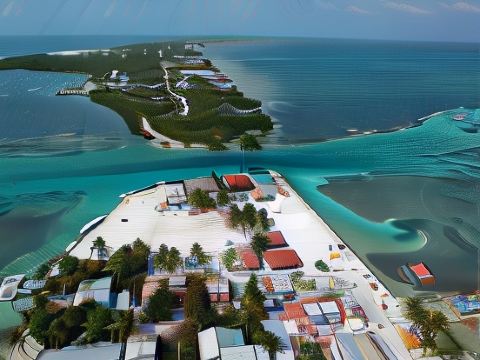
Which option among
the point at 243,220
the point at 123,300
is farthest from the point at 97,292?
the point at 243,220

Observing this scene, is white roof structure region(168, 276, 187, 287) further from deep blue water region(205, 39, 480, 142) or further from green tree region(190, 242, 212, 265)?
deep blue water region(205, 39, 480, 142)

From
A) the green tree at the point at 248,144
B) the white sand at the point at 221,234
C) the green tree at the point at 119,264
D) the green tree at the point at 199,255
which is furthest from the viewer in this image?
the green tree at the point at 248,144

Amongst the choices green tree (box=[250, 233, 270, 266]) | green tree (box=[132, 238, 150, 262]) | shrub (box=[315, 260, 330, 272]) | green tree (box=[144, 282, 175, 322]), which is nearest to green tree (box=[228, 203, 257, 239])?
green tree (box=[250, 233, 270, 266])

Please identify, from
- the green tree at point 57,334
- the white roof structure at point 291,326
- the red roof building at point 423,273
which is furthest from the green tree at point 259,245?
the green tree at point 57,334

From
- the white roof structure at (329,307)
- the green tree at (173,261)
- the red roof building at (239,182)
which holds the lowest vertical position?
the white roof structure at (329,307)

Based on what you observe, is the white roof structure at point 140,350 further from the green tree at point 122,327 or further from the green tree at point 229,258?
the green tree at point 229,258

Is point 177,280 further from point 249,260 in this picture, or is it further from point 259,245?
point 259,245
